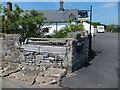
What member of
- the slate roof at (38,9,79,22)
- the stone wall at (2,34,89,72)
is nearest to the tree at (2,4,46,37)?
the stone wall at (2,34,89,72)

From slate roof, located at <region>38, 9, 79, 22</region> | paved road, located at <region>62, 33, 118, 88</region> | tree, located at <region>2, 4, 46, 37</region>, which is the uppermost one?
slate roof, located at <region>38, 9, 79, 22</region>

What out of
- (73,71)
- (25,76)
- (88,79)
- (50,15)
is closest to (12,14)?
(25,76)

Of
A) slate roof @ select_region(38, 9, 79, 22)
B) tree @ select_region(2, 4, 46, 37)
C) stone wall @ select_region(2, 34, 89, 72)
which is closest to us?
stone wall @ select_region(2, 34, 89, 72)

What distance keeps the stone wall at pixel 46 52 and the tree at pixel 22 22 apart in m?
1.67

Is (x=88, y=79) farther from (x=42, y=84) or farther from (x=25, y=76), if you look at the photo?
(x=25, y=76)

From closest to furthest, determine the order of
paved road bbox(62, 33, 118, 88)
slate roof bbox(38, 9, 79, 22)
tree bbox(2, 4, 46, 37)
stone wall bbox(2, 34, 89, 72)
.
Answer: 1. paved road bbox(62, 33, 118, 88)
2. stone wall bbox(2, 34, 89, 72)
3. tree bbox(2, 4, 46, 37)
4. slate roof bbox(38, 9, 79, 22)

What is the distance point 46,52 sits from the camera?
17.1 ft

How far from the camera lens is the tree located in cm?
725

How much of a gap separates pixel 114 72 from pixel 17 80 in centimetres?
360

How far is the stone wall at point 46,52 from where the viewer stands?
16.5 ft

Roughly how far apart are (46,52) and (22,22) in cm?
294

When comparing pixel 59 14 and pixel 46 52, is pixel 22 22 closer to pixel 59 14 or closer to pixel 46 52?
pixel 46 52

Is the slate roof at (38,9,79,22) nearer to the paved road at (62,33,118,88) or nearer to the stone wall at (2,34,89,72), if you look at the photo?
the stone wall at (2,34,89,72)

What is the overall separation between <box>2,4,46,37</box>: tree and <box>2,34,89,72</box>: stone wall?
5.49ft
